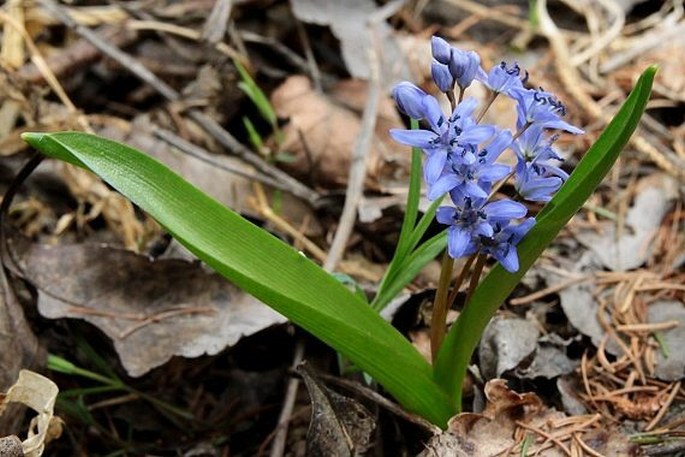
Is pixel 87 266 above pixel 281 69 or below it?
below

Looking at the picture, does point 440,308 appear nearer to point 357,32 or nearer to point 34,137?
point 34,137

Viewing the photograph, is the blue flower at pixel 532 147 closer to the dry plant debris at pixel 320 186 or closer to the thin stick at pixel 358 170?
the dry plant debris at pixel 320 186

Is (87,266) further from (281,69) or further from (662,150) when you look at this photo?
(662,150)

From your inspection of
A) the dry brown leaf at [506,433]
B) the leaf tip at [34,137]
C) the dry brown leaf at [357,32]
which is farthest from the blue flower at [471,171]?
the dry brown leaf at [357,32]

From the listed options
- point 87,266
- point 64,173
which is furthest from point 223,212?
point 64,173

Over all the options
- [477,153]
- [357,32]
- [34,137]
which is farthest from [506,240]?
[357,32]

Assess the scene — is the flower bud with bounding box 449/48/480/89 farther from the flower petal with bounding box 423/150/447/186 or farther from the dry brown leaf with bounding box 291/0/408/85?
the dry brown leaf with bounding box 291/0/408/85
